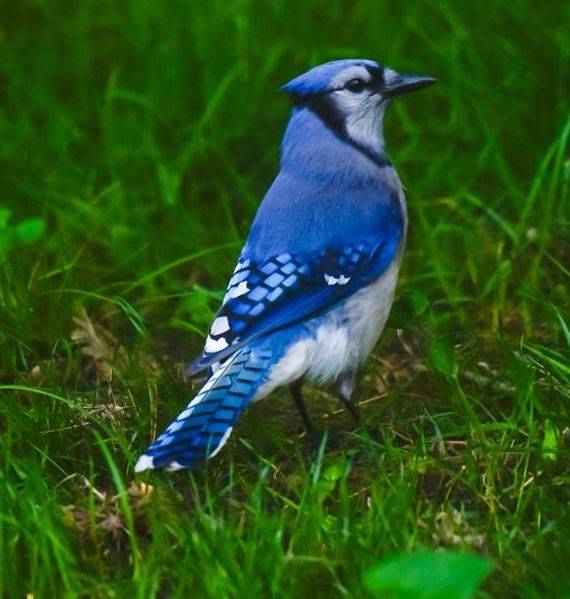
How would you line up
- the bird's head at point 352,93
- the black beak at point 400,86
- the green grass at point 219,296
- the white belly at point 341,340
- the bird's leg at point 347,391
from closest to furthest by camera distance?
1. the green grass at point 219,296
2. the white belly at point 341,340
3. the bird's leg at point 347,391
4. the bird's head at point 352,93
5. the black beak at point 400,86

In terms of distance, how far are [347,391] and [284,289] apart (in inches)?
14.0

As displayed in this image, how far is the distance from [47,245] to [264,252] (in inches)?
40.3

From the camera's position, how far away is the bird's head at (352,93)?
3.77 m

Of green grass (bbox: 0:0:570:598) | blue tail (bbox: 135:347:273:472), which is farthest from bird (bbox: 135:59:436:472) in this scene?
green grass (bbox: 0:0:570:598)

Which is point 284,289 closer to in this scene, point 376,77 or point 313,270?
point 313,270

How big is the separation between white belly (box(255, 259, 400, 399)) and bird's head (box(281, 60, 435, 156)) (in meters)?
0.47

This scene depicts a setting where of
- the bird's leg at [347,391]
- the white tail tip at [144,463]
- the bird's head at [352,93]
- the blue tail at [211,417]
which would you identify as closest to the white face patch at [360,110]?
the bird's head at [352,93]

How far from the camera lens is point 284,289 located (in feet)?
11.0

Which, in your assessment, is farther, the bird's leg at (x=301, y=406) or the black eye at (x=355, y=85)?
the black eye at (x=355, y=85)

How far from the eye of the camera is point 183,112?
526 centimetres

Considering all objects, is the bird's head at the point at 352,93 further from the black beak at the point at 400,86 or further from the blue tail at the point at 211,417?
the blue tail at the point at 211,417

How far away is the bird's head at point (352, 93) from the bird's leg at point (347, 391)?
0.67m

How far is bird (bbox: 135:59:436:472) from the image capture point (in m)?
3.20

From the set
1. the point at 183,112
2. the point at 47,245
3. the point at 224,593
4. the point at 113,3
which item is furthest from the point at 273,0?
the point at 224,593
